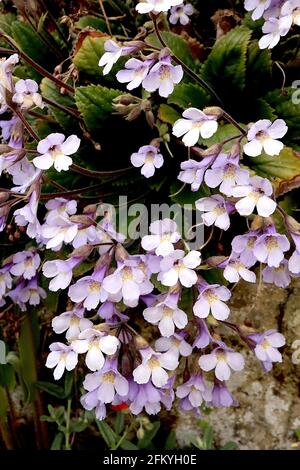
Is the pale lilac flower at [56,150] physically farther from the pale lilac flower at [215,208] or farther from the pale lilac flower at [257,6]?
the pale lilac flower at [257,6]

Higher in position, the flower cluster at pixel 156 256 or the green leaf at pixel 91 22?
the green leaf at pixel 91 22

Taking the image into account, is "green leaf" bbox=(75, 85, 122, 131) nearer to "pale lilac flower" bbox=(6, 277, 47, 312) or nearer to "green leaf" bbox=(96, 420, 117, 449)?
"pale lilac flower" bbox=(6, 277, 47, 312)

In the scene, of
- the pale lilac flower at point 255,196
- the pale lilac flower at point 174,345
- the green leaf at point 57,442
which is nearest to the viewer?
the pale lilac flower at point 255,196

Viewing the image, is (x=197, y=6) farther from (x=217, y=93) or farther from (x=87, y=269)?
(x=87, y=269)

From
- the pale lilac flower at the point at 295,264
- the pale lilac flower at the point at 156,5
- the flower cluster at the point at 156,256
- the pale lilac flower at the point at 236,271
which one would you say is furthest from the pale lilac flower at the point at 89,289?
the pale lilac flower at the point at 156,5

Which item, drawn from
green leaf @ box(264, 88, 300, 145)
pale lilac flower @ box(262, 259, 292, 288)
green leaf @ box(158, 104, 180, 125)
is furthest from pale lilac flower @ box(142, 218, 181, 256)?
green leaf @ box(264, 88, 300, 145)

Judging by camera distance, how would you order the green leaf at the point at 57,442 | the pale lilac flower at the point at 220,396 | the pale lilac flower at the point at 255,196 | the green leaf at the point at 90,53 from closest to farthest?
the pale lilac flower at the point at 255,196, the pale lilac flower at the point at 220,396, the green leaf at the point at 90,53, the green leaf at the point at 57,442

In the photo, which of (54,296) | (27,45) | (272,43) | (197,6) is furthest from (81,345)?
(197,6)

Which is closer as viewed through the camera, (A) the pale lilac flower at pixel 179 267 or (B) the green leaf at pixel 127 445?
(A) the pale lilac flower at pixel 179 267
